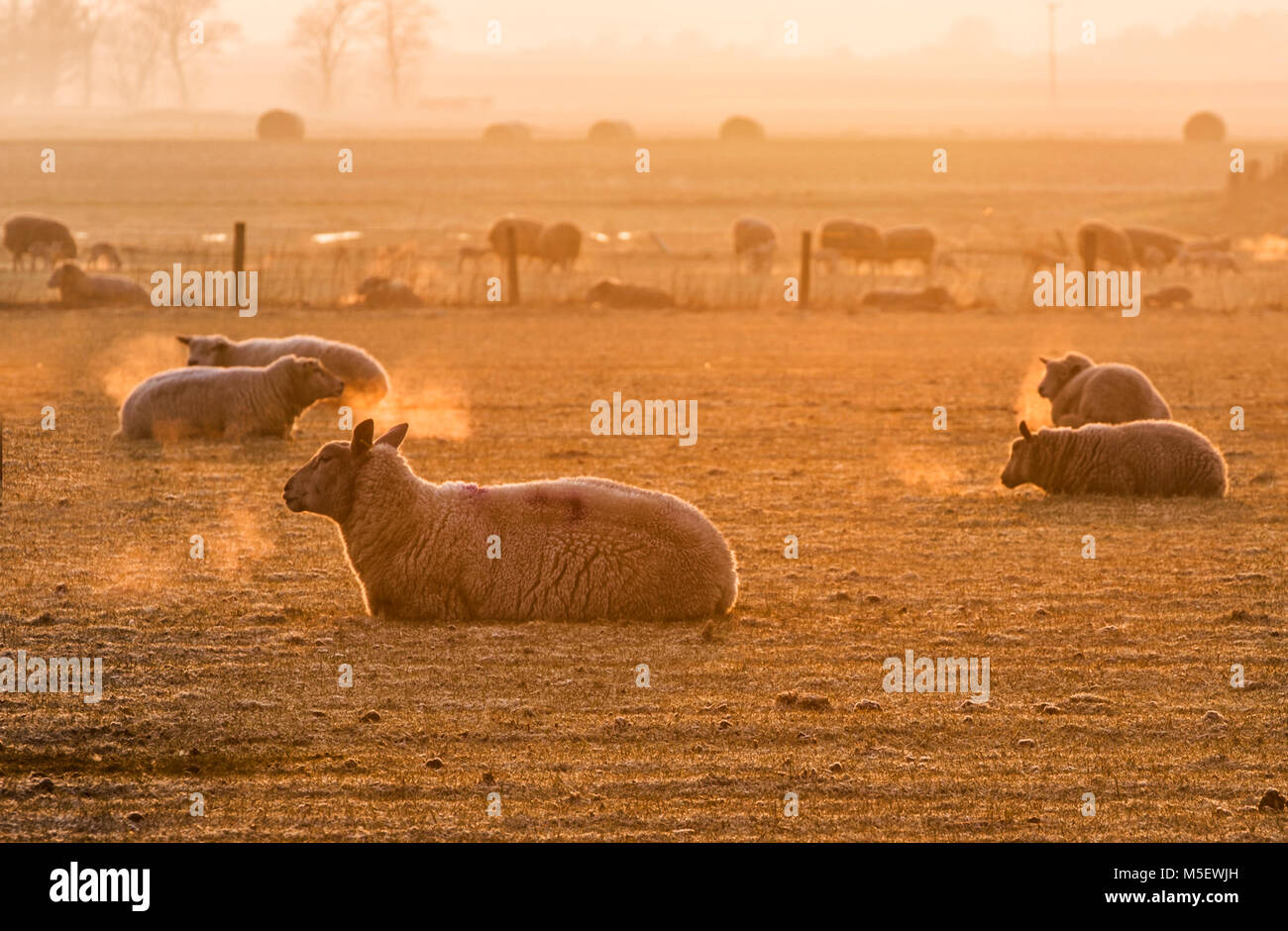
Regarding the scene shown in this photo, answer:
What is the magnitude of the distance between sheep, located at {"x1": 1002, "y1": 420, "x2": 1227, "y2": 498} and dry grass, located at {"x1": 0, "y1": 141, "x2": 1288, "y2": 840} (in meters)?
0.25

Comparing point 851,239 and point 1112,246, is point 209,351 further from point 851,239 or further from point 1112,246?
point 1112,246

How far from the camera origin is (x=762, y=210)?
64.9 meters

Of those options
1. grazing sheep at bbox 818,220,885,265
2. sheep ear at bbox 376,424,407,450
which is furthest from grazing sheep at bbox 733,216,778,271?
sheep ear at bbox 376,424,407,450

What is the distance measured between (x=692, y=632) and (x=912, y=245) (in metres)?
39.0

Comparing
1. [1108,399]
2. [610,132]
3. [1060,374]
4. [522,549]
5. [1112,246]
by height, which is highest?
[610,132]

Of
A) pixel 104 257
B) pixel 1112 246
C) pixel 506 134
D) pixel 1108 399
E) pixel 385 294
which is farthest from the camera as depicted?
pixel 506 134

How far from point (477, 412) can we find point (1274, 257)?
36544mm

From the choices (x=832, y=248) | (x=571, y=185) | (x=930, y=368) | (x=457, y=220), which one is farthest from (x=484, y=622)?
(x=571, y=185)

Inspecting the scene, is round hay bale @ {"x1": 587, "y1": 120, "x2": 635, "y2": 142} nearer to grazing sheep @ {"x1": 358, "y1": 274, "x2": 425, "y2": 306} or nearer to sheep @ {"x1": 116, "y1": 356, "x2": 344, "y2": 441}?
grazing sheep @ {"x1": 358, "y1": 274, "x2": 425, "y2": 306}

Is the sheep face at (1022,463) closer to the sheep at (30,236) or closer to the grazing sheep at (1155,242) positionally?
the sheep at (30,236)

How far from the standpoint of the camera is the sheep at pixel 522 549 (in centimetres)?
945

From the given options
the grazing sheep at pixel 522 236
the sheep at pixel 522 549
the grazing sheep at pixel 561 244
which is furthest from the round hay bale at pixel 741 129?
the sheep at pixel 522 549

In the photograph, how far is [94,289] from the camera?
1216 inches

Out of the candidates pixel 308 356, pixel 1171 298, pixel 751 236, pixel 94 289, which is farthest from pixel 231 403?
pixel 751 236
